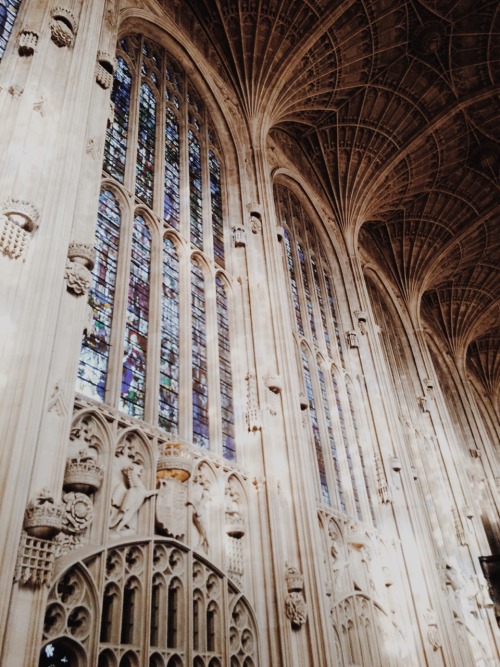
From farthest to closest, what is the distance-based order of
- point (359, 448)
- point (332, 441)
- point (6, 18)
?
point (359, 448) < point (332, 441) < point (6, 18)

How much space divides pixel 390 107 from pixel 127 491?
17068 mm

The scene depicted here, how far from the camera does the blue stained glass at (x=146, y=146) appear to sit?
11928 millimetres

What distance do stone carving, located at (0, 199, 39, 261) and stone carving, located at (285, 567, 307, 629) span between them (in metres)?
6.36


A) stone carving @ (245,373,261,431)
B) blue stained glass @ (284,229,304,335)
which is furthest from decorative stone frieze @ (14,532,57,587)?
blue stained glass @ (284,229,304,335)

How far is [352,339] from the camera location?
18.2 metres

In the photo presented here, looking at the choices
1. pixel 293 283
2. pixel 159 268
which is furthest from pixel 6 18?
pixel 293 283

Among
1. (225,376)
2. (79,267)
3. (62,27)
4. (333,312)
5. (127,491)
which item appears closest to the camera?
(79,267)

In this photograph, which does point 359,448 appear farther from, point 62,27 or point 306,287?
point 62,27

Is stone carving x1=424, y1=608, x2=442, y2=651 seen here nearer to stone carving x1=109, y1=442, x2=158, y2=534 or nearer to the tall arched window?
the tall arched window

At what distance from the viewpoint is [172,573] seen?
827cm

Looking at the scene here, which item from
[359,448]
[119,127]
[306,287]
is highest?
[306,287]

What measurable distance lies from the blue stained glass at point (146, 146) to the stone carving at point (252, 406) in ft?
13.1

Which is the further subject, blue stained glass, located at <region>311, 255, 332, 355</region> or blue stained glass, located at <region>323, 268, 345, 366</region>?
blue stained glass, located at <region>323, 268, 345, 366</region>

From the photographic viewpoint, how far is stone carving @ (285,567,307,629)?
9.38 meters
